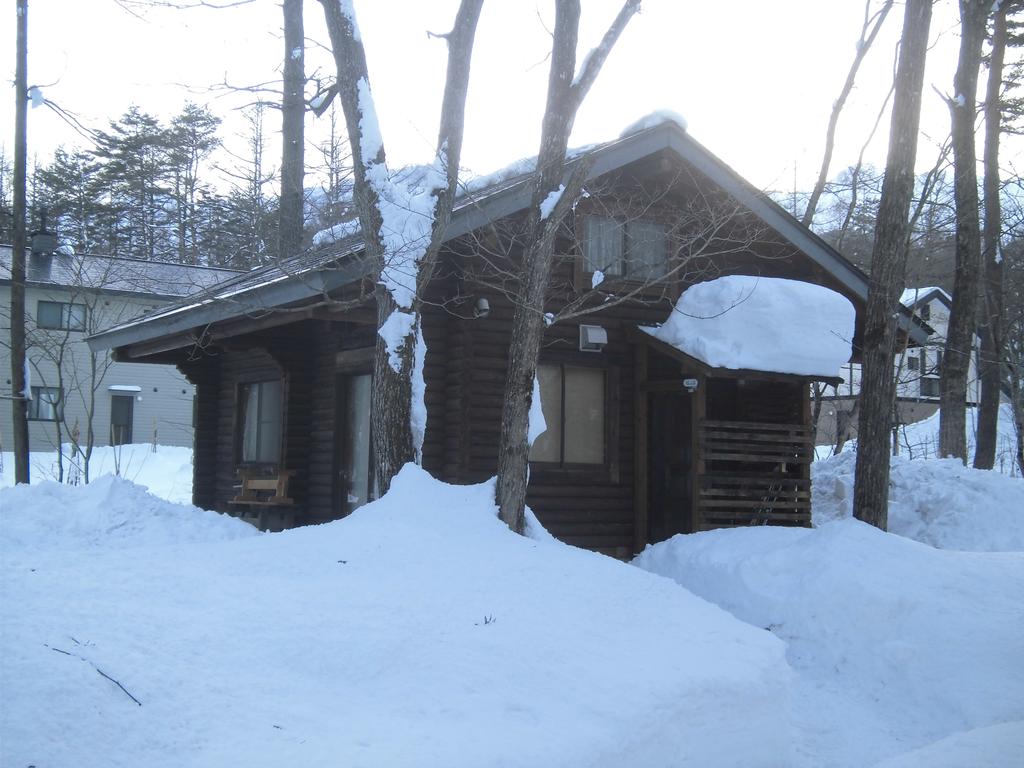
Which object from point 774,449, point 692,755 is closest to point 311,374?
point 774,449

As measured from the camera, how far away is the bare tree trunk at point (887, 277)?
9.75 meters

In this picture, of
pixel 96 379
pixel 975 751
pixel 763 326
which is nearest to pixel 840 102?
pixel 763 326

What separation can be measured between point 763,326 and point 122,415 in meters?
26.5

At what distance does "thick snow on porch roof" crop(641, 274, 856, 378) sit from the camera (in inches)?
436

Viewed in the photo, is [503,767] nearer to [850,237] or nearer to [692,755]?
[692,755]

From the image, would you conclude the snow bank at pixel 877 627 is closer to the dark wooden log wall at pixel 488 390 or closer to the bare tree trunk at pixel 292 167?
the dark wooden log wall at pixel 488 390

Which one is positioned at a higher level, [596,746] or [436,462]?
[436,462]

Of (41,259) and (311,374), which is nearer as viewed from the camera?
(311,374)

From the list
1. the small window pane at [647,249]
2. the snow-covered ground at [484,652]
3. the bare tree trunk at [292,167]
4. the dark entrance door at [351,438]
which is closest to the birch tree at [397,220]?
the snow-covered ground at [484,652]

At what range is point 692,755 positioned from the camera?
5.16m

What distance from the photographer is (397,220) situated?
8.62m

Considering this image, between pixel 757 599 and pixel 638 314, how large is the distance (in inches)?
175

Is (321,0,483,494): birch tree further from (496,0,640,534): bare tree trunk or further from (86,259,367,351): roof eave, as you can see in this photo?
(496,0,640,534): bare tree trunk

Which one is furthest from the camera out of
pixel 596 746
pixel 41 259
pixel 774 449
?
pixel 41 259
